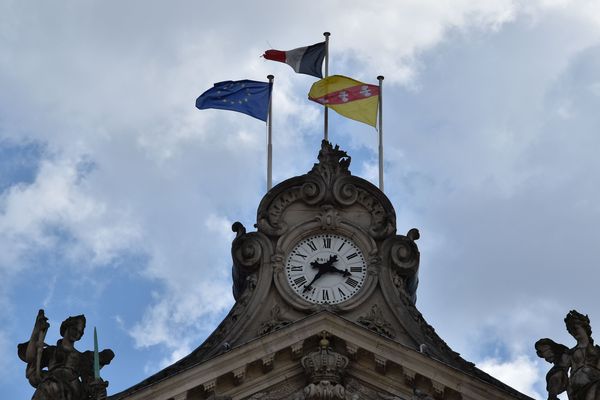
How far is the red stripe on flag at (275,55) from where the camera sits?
45.0 m

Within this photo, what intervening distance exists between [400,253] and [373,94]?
17.6 ft

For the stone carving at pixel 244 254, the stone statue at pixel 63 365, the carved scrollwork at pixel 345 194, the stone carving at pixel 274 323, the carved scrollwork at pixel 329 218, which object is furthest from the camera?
the carved scrollwork at pixel 345 194

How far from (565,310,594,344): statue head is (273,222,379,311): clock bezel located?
4045 mm

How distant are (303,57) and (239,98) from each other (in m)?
1.74

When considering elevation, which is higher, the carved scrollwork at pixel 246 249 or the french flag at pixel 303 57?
the french flag at pixel 303 57

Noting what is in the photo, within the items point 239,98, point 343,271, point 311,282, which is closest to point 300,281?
point 311,282

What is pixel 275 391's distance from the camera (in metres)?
37.6

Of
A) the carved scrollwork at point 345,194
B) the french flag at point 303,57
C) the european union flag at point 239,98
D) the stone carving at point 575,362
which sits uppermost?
the french flag at point 303,57

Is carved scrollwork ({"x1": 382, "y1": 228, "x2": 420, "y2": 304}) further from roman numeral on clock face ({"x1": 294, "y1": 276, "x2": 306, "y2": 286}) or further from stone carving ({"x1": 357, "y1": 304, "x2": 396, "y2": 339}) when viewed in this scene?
roman numeral on clock face ({"x1": 294, "y1": 276, "x2": 306, "y2": 286})

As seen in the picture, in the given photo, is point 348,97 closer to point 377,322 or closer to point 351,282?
point 351,282

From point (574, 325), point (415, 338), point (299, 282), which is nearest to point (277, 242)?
point (299, 282)

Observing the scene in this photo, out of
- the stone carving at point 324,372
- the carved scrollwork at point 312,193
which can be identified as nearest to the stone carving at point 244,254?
the carved scrollwork at point 312,193

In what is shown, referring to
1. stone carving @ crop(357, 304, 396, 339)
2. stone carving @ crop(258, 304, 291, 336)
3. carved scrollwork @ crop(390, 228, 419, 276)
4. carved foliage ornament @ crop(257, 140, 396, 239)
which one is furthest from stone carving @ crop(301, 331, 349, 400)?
carved foliage ornament @ crop(257, 140, 396, 239)

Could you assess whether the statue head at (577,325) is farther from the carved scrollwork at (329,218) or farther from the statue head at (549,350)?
the carved scrollwork at (329,218)
